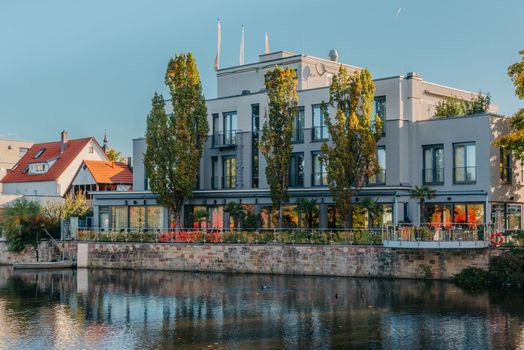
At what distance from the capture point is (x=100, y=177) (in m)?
78.6

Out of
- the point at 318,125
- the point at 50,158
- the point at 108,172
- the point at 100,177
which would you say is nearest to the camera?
the point at 318,125

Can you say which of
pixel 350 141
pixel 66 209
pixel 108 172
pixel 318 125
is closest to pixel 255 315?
pixel 350 141

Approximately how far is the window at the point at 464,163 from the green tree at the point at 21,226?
30.7 meters

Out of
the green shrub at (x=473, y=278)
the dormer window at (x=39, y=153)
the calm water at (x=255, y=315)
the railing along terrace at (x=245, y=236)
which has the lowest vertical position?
the calm water at (x=255, y=315)

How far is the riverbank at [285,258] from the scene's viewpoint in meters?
44.4

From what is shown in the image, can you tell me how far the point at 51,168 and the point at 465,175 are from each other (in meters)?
47.6

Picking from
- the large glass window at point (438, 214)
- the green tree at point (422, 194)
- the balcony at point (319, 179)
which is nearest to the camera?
the green tree at point (422, 194)

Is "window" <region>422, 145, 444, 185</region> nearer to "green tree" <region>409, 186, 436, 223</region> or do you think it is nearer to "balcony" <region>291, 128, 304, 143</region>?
"green tree" <region>409, 186, 436, 223</region>

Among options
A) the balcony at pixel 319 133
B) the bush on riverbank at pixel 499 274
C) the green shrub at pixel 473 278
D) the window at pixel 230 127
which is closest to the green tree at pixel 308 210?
the balcony at pixel 319 133

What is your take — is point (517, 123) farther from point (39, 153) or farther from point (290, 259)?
point (39, 153)

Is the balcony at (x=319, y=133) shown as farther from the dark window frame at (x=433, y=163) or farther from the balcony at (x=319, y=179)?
the dark window frame at (x=433, y=163)

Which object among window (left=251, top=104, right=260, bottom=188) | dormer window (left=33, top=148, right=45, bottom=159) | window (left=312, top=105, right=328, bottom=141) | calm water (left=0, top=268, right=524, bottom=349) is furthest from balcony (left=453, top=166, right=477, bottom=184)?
dormer window (left=33, top=148, right=45, bottom=159)

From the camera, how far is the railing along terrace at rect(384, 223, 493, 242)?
4281 centimetres

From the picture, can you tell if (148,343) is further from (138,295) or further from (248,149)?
(248,149)
